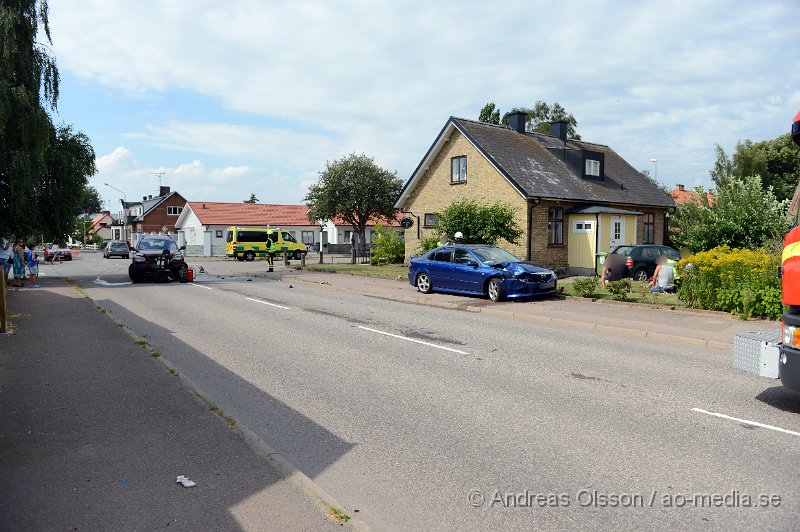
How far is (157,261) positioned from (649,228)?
77.6 ft

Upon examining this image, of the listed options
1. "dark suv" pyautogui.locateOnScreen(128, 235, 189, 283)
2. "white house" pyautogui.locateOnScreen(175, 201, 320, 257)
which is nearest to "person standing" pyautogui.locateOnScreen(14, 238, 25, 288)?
"dark suv" pyautogui.locateOnScreen(128, 235, 189, 283)

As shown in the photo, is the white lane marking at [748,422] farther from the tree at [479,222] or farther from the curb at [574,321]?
the tree at [479,222]

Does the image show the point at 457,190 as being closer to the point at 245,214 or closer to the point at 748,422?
the point at 748,422

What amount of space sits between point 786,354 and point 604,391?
201 cm

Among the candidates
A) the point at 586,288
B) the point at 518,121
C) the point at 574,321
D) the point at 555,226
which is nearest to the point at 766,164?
the point at 518,121

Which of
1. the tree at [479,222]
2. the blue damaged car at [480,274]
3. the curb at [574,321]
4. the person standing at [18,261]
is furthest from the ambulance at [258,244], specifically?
the blue damaged car at [480,274]

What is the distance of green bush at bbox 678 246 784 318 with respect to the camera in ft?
39.9

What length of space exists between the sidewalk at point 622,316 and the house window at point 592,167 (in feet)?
49.6

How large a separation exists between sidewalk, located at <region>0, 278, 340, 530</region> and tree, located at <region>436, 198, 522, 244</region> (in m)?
14.8

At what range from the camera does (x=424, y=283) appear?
1827cm

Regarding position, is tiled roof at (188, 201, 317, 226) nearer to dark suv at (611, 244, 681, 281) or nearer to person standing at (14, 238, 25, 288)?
person standing at (14, 238, 25, 288)

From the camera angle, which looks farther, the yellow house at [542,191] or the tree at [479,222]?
the yellow house at [542,191]

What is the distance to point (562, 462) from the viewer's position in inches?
187

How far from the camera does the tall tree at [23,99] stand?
20047 millimetres
